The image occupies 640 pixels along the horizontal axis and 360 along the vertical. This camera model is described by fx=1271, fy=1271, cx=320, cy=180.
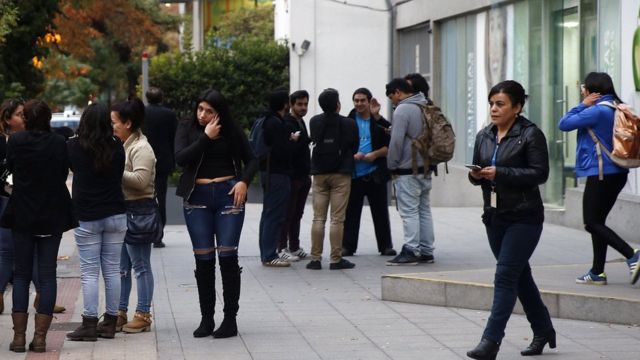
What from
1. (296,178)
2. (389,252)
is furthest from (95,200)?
(389,252)

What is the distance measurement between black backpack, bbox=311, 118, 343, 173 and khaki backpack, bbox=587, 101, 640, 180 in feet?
9.80

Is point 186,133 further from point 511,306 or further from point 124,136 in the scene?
point 511,306

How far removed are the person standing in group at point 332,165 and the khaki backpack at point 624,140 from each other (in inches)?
118

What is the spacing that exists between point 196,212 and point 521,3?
11.3 m

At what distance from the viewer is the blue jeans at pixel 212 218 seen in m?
8.79

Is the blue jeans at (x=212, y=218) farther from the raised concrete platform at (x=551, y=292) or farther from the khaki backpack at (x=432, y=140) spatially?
the khaki backpack at (x=432, y=140)

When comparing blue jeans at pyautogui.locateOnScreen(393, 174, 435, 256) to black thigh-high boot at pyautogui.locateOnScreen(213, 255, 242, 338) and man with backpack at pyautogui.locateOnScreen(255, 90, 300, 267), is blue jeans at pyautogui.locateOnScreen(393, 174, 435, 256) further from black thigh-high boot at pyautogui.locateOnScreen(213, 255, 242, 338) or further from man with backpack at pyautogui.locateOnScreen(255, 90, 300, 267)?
black thigh-high boot at pyautogui.locateOnScreen(213, 255, 242, 338)

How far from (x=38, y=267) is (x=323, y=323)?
2213 mm

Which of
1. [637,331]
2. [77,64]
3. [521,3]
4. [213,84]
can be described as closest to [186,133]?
[637,331]

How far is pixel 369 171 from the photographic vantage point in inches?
520

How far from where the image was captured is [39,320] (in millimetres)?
8508

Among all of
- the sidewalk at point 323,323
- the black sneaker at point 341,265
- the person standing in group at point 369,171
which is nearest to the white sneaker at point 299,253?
the sidewalk at point 323,323

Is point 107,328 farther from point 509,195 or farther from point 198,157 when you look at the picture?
point 509,195

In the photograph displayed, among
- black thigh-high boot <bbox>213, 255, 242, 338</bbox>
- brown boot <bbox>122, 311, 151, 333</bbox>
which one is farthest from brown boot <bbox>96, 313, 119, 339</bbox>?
black thigh-high boot <bbox>213, 255, 242, 338</bbox>
